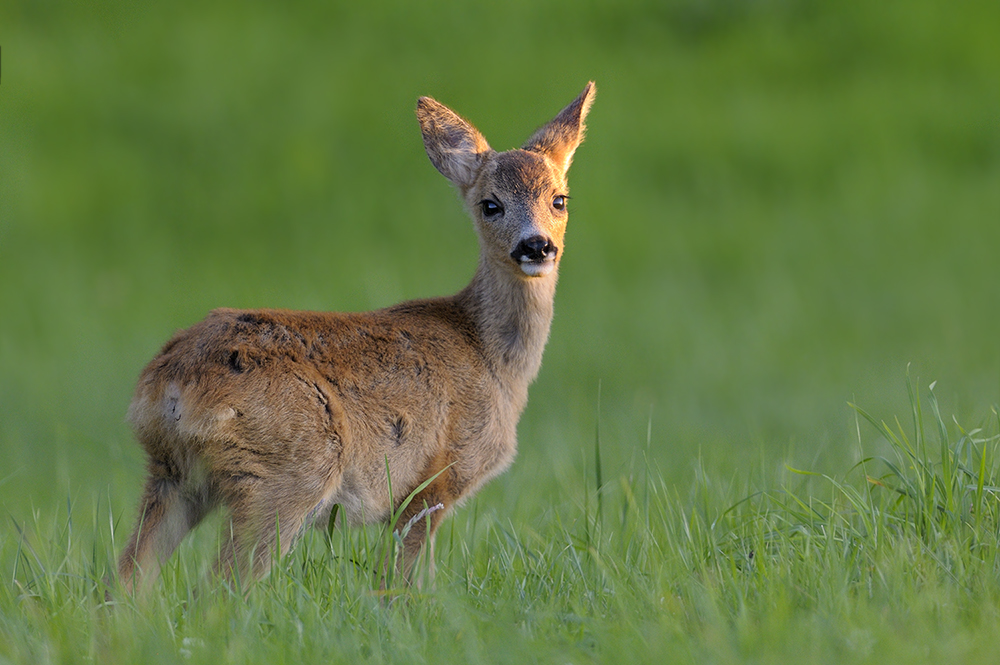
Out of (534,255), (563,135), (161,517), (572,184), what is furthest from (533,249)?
(572,184)

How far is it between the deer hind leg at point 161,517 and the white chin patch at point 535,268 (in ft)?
5.60

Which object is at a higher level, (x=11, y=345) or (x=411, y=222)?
(x=411, y=222)

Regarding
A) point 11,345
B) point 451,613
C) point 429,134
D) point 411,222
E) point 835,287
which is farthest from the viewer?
point 411,222

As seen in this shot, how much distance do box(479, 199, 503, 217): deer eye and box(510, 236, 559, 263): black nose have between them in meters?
0.46

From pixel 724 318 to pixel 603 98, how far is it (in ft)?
14.6

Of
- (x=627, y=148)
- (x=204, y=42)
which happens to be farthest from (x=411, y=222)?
(x=204, y=42)

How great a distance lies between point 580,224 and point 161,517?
10847mm

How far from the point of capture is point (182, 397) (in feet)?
14.6

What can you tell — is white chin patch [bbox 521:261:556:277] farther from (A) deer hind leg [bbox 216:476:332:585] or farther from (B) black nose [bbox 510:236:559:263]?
(A) deer hind leg [bbox 216:476:332:585]

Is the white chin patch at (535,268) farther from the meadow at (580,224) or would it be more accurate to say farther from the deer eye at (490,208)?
the meadow at (580,224)

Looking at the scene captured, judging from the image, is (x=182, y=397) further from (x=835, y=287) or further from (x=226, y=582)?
(x=835, y=287)

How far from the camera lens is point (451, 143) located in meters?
6.32

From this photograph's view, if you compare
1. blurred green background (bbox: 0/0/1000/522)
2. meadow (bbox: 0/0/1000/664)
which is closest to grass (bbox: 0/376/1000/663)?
meadow (bbox: 0/0/1000/664)

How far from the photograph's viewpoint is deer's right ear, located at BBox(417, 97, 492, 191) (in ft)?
20.5
